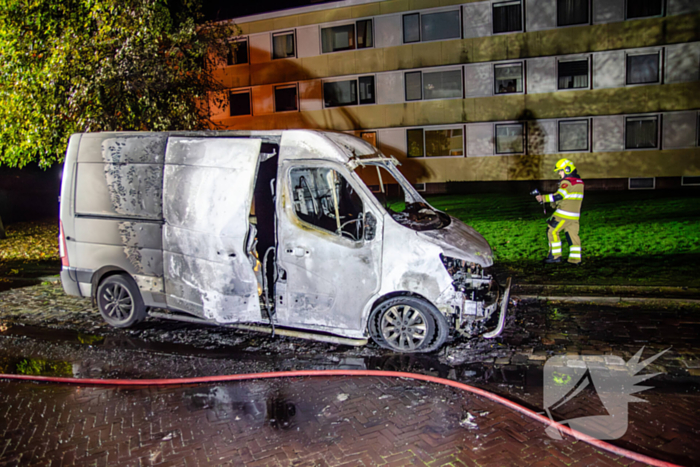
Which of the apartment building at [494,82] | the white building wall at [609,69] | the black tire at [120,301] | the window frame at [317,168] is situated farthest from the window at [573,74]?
the black tire at [120,301]

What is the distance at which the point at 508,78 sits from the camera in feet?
77.6

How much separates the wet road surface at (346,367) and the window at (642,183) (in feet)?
60.4

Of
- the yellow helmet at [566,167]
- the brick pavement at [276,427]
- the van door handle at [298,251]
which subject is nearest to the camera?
the brick pavement at [276,427]

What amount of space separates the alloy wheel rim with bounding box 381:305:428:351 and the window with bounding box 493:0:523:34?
2128cm

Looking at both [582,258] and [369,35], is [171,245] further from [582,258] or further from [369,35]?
[369,35]

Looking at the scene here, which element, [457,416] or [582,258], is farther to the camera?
[582,258]

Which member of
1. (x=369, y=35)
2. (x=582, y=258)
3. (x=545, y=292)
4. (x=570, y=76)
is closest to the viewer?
(x=545, y=292)

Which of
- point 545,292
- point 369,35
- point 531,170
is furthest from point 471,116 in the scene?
point 545,292

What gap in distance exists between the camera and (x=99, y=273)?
7102mm

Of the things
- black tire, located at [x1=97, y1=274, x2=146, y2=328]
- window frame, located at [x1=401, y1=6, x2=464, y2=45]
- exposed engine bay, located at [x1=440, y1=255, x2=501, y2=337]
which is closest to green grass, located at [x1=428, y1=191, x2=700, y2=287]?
exposed engine bay, located at [x1=440, y1=255, x2=501, y2=337]

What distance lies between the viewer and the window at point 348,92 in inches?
1006

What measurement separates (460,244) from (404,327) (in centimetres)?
111

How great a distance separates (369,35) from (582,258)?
18708 millimetres

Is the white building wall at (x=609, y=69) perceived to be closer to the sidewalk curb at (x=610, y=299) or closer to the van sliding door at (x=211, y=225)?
the sidewalk curb at (x=610, y=299)
